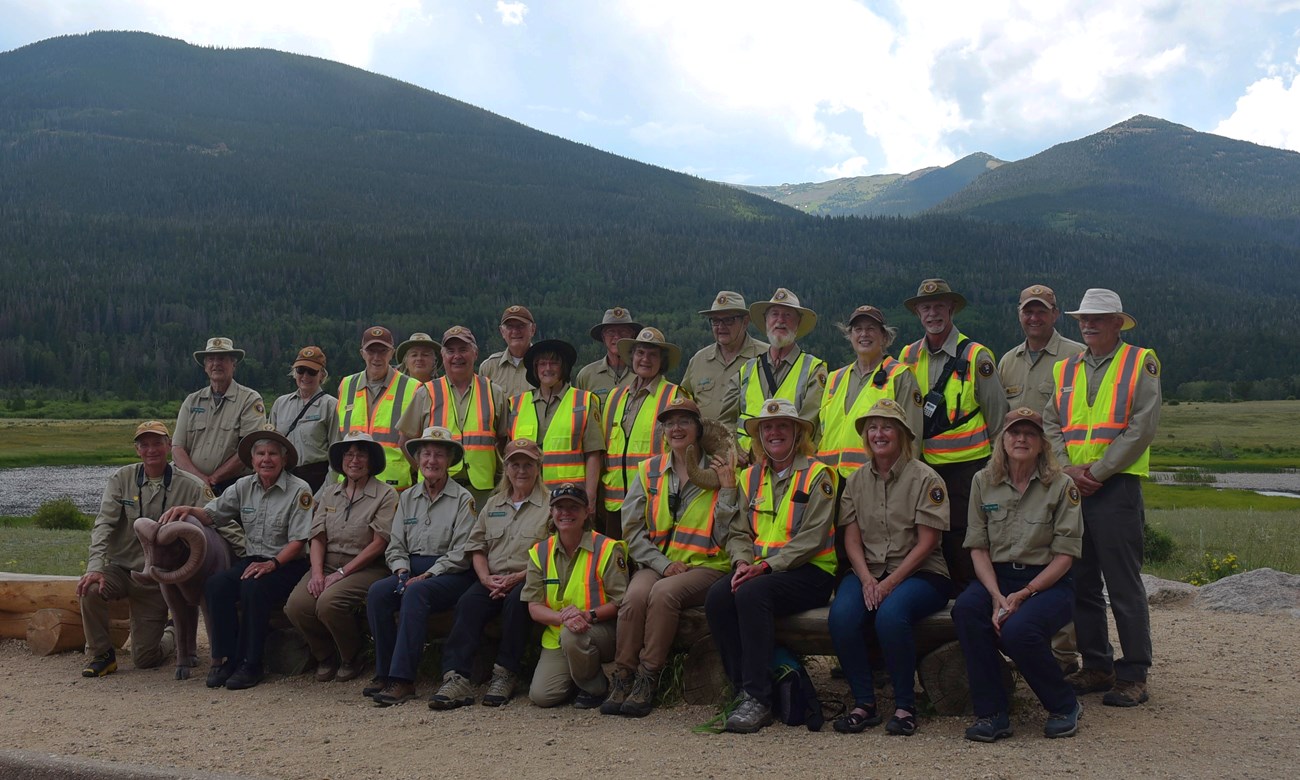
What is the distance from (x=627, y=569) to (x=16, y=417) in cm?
8728

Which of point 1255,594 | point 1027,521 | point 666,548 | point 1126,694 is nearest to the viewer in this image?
point 1027,521

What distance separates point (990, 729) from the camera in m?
6.23

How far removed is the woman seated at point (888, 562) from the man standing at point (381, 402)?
4.11 metres

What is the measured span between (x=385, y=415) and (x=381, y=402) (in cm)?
13

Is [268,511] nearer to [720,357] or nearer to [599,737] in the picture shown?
[599,737]

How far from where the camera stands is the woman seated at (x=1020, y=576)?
626 centimetres

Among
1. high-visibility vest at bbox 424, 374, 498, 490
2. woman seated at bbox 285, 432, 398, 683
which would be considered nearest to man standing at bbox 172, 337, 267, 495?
woman seated at bbox 285, 432, 398, 683

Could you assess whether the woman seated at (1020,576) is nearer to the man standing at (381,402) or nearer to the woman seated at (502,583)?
the woman seated at (502,583)

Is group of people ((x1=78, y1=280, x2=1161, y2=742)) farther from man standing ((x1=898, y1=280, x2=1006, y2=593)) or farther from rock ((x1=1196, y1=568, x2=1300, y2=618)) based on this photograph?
rock ((x1=1196, y1=568, x2=1300, y2=618))

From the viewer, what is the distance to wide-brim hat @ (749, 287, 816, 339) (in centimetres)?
829

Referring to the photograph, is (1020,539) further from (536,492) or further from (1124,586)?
(536,492)

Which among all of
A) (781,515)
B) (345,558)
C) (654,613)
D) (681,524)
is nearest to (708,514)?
(681,524)

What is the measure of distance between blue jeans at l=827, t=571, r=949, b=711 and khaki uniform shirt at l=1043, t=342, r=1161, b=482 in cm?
125

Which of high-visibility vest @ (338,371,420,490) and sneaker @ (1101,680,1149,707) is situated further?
high-visibility vest @ (338,371,420,490)
